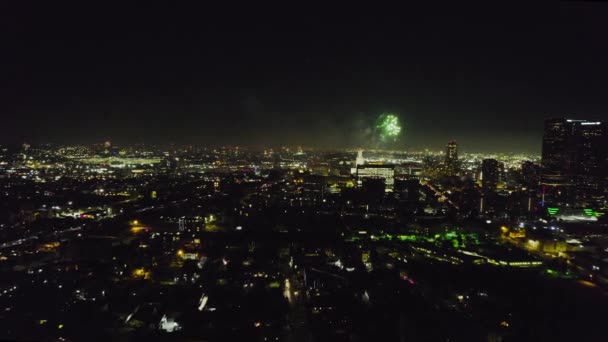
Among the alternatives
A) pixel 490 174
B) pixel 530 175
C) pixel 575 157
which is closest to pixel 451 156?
pixel 490 174

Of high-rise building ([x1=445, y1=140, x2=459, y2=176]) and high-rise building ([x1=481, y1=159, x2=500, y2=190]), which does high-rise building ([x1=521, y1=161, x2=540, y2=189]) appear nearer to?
high-rise building ([x1=481, y1=159, x2=500, y2=190])

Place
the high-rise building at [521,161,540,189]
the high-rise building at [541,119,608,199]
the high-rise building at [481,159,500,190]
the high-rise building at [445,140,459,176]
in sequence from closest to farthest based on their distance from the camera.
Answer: the high-rise building at [541,119,608,199], the high-rise building at [521,161,540,189], the high-rise building at [481,159,500,190], the high-rise building at [445,140,459,176]

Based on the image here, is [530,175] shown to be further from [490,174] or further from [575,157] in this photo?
[575,157]

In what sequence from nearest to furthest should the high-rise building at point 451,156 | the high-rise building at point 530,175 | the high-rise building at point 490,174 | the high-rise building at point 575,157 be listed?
1. the high-rise building at point 575,157
2. the high-rise building at point 530,175
3. the high-rise building at point 490,174
4. the high-rise building at point 451,156

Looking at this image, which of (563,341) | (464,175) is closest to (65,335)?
(563,341)

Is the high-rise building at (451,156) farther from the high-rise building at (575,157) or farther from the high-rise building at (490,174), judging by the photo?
the high-rise building at (575,157)

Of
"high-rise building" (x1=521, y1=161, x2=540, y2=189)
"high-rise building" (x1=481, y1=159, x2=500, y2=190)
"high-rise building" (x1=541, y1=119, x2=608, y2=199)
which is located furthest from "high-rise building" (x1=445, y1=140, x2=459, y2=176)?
"high-rise building" (x1=541, y1=119, x2=608, y2=199)

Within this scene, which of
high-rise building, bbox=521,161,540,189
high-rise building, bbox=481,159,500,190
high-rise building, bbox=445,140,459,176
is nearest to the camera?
high-rise building, bbox=521,161,540,189

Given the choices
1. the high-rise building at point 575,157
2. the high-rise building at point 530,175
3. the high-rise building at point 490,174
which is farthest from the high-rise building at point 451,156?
the high-rise building at point 575,157

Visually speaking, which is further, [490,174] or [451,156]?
[451,156]
